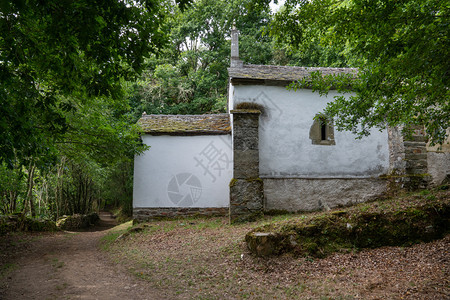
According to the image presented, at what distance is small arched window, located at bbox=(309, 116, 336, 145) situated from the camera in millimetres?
10891

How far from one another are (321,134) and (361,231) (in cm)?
590

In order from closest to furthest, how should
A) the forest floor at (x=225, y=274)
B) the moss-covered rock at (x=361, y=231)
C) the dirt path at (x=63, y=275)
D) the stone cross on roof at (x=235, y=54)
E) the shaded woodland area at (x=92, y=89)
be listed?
the shaded woodland area at (x=92, y=89) < the forest floor at (x=225, y=274) < the dirt path at (x=63, y=275) < the moss-covered rock at (x=361, y=231) < the stone cross on roof at (x=235, y=54)

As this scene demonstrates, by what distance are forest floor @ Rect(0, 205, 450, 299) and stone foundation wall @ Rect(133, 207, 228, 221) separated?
3.60 meters

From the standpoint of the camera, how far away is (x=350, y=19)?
4750 millimetres

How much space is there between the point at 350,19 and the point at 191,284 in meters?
5.28

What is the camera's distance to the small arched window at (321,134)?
10891mm

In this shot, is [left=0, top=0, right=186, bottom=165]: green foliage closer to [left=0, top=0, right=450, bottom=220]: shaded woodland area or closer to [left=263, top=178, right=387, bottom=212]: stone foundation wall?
[left=0, top=0, right=450, bottom=220]: shaded woodland area

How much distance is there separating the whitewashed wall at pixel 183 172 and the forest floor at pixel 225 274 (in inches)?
149

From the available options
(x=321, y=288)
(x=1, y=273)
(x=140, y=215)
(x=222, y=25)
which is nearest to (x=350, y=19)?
(x=321, y=288)

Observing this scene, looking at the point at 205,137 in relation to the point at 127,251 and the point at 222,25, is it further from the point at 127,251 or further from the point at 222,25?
the point at 222,25

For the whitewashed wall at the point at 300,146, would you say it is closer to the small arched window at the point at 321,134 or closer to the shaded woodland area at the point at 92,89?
the small arched window at the point at 321,134

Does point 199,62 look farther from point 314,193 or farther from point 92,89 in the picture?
point 92,89

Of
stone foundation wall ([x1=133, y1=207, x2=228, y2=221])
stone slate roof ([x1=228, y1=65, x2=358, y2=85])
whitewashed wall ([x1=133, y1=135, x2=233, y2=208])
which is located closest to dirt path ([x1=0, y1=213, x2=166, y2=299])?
stone foundation wall ([x1=133, y1=207, x2=228, y2=221])

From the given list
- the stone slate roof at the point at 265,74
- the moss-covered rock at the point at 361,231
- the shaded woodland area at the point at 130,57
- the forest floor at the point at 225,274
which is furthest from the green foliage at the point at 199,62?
the moss-covered rock at the point at 361,231
